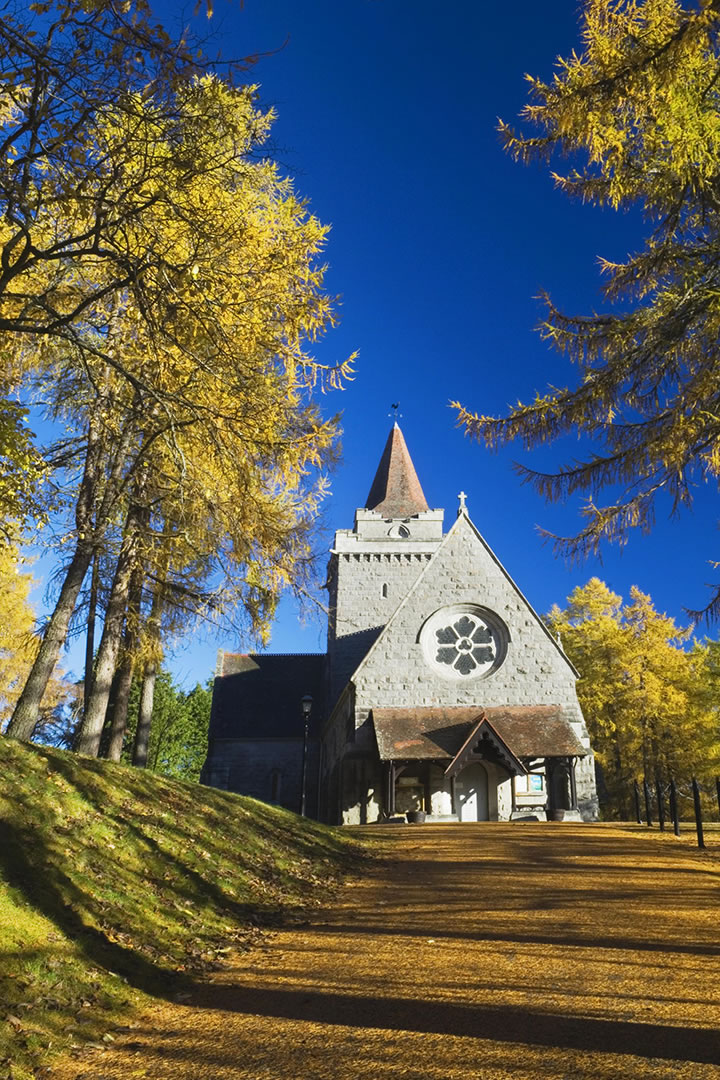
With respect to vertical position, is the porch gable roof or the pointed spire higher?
the pointed spire

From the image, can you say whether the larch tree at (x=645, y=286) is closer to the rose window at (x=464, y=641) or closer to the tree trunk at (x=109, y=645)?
the tree trunk at (x=109, y=645)

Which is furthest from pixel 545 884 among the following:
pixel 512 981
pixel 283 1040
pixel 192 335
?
pixel 192 335

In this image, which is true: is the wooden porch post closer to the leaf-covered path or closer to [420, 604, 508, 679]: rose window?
[420, 604, 508, 679]: rose window

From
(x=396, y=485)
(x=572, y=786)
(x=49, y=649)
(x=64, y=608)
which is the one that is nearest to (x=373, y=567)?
(x=396, y=485)

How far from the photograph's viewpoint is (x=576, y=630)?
118 ft

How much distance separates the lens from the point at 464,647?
26000 millimetres

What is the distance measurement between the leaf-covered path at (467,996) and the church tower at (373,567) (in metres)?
27.9

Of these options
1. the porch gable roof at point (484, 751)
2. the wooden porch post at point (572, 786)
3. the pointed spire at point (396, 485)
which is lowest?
the wooden porch post at point (572, 786)

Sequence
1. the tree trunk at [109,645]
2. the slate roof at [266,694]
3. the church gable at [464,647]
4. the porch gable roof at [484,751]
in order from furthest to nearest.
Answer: the slate roof at [266,694] < the church gable at [464,647] < the porch gable roof at [484,751] < the tree trunk at [109,645]

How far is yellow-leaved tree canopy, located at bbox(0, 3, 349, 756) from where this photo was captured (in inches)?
285

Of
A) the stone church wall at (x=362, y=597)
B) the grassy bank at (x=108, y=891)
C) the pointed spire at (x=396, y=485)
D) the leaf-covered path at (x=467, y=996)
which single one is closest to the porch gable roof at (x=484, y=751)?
the grassy bank at (x=108, y=891)

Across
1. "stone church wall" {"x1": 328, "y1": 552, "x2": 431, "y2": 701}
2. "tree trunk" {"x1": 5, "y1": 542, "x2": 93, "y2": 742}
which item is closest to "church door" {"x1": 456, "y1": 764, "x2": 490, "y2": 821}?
"stone church wall" {"x1": 328, "y1": 552, "x2": 431, "y2": 701}

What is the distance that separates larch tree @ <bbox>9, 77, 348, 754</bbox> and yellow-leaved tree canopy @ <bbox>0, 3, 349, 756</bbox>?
0.12 feet

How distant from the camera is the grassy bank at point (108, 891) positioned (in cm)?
434
